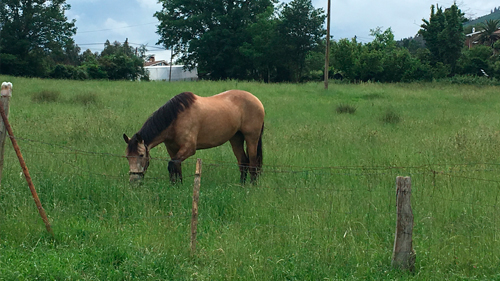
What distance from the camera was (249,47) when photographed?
163 ft

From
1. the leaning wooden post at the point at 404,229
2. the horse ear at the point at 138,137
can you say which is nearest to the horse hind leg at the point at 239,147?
the horse ear at the point at 138,137

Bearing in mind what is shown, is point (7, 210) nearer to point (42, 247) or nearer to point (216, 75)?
point (42, 247)

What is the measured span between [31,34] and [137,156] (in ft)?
155

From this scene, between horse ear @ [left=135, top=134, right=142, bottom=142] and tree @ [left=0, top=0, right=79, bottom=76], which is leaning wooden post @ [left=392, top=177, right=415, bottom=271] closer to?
horse ear @ [left=135, top=134, right=142, bottom=142]

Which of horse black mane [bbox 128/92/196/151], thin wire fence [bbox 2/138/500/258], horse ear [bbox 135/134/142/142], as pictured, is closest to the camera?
thin wire fence [bbox 2/138/500/258]

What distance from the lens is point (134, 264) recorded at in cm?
452

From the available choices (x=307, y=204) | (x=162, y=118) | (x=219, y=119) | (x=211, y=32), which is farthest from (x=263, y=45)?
(x=307, y=204)

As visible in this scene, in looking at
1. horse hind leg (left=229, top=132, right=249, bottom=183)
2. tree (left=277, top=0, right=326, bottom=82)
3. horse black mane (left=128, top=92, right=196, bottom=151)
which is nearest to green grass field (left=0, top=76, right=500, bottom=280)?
horse hind leg (left=229, top=132, right=249, bottom=183)

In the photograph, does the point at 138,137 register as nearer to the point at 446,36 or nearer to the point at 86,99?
the point at 86,99

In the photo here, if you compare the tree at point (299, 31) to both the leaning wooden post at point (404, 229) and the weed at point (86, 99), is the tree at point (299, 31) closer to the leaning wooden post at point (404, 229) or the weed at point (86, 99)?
the weed at point (86, 99)

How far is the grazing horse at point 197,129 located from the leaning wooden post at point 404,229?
330 centimetres

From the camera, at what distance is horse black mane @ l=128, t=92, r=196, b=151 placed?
762 cm

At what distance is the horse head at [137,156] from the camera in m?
6.93

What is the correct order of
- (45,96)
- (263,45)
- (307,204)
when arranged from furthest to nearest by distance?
(263,45)
(45,96)
(307,204)
